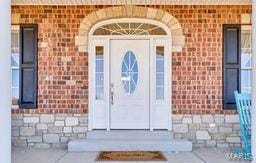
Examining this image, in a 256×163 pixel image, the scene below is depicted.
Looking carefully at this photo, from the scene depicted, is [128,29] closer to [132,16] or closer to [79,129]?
[132,16]

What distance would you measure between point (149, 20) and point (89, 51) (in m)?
1.53

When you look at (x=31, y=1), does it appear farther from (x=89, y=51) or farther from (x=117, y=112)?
(x=117, y=112)

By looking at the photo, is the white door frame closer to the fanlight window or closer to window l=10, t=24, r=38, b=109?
the fanlight window

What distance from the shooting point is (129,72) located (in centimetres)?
870

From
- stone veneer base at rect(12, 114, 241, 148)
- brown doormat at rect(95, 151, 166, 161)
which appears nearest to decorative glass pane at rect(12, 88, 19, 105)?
stone veneer base at rect(12, 114, 241, 148)

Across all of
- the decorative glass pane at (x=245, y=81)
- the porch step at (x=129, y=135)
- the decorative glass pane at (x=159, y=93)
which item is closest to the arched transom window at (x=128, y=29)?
the decorative glass pane at (x=159, y=93)

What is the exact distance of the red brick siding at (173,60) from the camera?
8539 mm

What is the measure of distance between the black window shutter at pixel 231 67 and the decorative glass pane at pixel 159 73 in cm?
139

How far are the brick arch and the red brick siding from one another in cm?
11

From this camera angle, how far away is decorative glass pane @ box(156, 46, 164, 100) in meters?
8.66

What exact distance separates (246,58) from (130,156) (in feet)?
11.7

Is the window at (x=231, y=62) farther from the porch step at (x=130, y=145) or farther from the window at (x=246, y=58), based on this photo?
the porch step at (x=130, y=145)

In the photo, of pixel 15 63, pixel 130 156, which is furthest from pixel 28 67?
pixel 130 156
